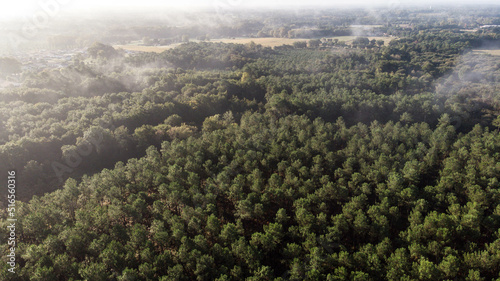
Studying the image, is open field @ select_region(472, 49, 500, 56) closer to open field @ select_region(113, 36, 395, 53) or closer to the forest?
open field @ select_region(113, 36, 395, 53)

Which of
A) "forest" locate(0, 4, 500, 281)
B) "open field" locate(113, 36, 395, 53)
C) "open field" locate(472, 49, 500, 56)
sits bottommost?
"forest" locate(0, 4, 500, 281)

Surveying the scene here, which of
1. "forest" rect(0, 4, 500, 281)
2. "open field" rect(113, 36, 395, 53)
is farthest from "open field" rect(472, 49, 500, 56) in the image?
"forest" rect(0, 4, 500, 281)

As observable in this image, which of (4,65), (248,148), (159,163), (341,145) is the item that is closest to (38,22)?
(4,65)

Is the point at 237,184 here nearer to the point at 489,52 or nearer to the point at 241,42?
the point at 241,42

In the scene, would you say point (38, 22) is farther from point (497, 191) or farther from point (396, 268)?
point (497, 191)

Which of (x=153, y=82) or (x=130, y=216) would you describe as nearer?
(x=130, y=216)

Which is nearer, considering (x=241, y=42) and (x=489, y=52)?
(x=489, y=52)

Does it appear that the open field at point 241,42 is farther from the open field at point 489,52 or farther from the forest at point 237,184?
the forest at point 237,184

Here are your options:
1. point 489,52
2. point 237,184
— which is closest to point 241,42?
point 237,184
